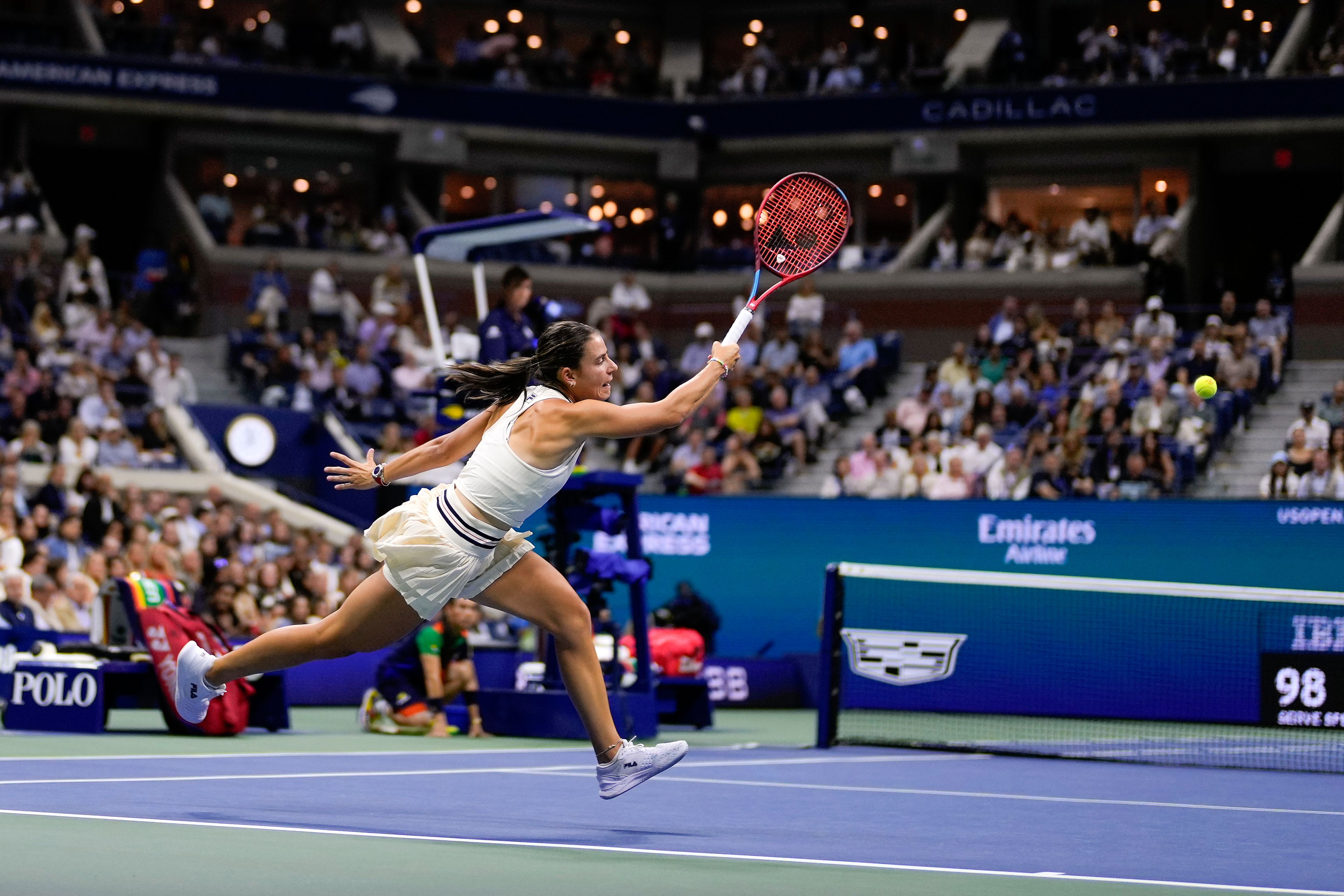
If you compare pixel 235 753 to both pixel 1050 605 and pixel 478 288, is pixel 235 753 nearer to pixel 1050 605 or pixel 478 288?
pixel 478 288

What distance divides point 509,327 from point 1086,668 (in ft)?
26.4

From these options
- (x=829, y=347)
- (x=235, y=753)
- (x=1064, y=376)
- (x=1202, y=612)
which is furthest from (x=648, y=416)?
(x=829, y=347)

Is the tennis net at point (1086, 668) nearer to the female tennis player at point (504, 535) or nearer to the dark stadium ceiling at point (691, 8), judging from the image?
the female tennis player at point (504, 535)

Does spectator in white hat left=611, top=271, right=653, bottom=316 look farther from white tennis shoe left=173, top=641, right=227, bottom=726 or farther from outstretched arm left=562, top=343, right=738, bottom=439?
outstretched arm left=562, top=343, right=738, bottom=439

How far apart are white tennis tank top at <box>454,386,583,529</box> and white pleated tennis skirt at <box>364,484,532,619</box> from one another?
0.20 feet

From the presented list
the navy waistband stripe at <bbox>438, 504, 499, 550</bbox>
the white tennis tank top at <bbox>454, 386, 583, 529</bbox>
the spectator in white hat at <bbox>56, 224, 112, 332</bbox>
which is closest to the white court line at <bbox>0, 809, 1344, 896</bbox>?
the navy waistband stripe at <bbox>438, 504, 499, 550</bbox>

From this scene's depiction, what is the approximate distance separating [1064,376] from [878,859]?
722 inches

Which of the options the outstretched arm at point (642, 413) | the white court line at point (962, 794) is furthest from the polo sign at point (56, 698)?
the outstretched arm at point (642, 413)

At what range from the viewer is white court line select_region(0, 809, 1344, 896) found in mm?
6410

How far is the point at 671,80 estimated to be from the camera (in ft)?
120

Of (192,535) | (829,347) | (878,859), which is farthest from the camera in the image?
(829,347)

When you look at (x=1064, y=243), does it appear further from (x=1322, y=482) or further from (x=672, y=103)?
(x=1322, y=482)

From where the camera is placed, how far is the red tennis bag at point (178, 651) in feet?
43.1

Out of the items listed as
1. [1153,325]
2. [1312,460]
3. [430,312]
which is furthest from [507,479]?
[1153,325]
